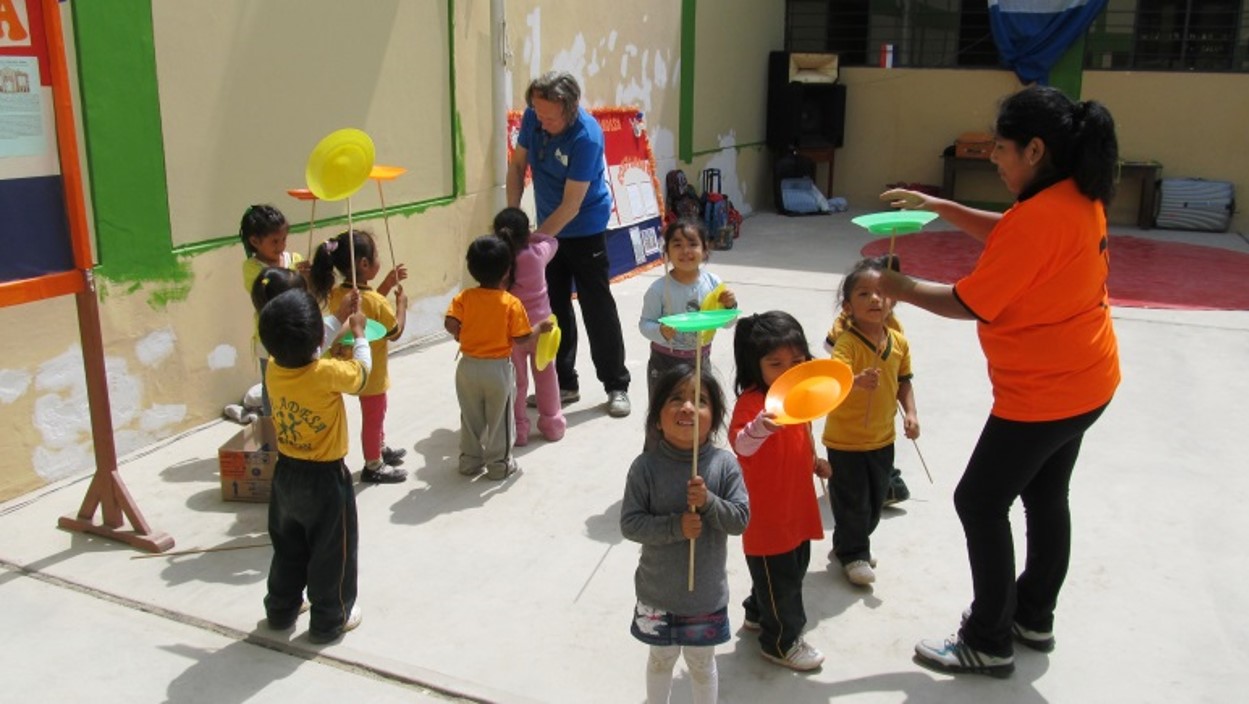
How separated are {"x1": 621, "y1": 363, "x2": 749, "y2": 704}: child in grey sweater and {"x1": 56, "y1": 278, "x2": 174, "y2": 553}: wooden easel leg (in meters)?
2.11

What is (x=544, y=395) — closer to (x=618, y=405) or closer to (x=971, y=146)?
(x=618, y=405)

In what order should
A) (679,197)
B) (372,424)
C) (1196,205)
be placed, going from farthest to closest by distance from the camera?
(1196,205) < (679,197) < (372,424)

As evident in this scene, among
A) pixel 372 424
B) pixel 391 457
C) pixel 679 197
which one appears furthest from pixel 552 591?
pixel 679 197

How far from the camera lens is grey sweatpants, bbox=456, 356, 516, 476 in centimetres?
459

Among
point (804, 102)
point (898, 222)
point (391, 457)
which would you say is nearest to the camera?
point (898, 222)

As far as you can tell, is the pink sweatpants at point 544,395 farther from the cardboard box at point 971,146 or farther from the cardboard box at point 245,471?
the cardboard box at point 971,146

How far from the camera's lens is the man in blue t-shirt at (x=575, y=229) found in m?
5.35

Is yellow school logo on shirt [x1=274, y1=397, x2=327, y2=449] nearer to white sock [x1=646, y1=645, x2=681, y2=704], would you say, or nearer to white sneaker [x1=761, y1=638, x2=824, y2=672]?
white sock [x1=646, y1=645, x2=681, y2=704]

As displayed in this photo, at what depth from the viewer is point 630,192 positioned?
31.6ft

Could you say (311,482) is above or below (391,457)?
above

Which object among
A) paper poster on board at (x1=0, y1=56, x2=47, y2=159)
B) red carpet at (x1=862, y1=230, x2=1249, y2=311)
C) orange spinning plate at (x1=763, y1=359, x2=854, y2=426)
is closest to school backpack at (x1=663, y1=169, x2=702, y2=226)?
red carpet at (x1=862, y1=230, x2=1249, y2=311)

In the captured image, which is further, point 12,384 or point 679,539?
point 12,384

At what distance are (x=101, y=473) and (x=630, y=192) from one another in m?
6.30

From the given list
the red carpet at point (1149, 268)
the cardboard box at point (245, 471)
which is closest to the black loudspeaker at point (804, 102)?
the red carpet at point (1149, 268)
